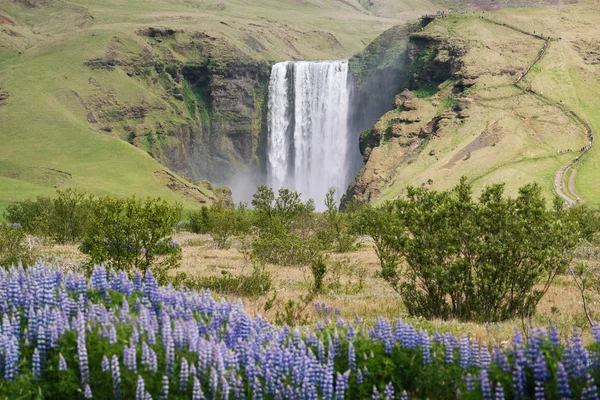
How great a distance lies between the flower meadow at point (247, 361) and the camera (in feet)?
25.5

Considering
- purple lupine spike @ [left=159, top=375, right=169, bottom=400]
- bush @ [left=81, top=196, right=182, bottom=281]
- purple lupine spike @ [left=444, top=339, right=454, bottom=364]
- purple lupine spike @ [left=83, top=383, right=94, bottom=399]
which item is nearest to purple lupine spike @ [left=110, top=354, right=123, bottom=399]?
purple lupine spike @ [left=83, top=383, right=94, bottom=399]

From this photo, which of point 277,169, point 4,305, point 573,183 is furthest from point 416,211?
point 277,169

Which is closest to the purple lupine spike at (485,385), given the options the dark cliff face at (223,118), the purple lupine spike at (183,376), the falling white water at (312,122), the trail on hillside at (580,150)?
the purple lupine spike at (183,376)

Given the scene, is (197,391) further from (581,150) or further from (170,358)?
(581,150)

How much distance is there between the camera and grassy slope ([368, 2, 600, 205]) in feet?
273

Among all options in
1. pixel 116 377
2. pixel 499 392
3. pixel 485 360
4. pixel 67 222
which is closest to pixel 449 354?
pixel 485 360

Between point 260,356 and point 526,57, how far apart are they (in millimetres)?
105038

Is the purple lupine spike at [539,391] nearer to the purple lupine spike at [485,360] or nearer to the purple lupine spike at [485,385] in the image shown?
the purple lupine spike at [485,385]

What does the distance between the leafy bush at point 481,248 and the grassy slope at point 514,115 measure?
206 feet

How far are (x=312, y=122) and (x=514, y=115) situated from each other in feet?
131

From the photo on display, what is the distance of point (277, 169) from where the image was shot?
423ft

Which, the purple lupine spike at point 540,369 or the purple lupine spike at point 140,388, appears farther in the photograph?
the purple lupine spike at point 540,369

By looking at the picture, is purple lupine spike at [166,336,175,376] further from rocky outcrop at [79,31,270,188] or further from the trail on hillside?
rocky outcrop at [79,31,270,188]

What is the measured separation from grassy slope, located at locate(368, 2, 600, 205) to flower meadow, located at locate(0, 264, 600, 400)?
232ft
